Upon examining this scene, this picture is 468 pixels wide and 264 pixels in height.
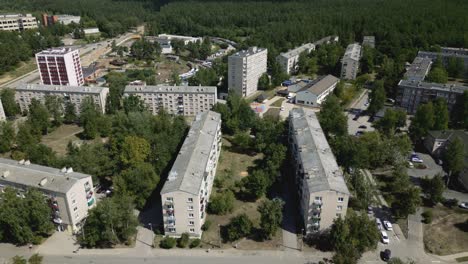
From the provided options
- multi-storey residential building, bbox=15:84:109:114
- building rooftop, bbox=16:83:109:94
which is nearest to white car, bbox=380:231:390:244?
multi-storey residential building, bbox=15:84:109:114

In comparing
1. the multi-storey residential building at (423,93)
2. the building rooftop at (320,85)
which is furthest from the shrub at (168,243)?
the multi-storey residential building at (423,93)

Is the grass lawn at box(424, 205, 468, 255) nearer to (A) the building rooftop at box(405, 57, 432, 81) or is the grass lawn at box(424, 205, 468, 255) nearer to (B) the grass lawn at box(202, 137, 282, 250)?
(B) the grass lawn at box(202, 137, 282, 250)

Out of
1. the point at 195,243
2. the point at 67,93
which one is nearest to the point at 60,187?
the point at 195,243

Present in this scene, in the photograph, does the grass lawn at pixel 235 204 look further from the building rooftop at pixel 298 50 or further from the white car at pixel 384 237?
the building rooftop at pixel 298 50

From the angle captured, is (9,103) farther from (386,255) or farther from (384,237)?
(386,255)

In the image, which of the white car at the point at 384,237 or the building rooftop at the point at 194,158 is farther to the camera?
the white car at the point at 384,237

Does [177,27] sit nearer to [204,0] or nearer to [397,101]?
[204,0]

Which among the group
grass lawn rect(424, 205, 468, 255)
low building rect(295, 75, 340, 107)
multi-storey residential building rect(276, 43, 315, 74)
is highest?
multi-storey residential building rect(276, 43, 315, 74)
